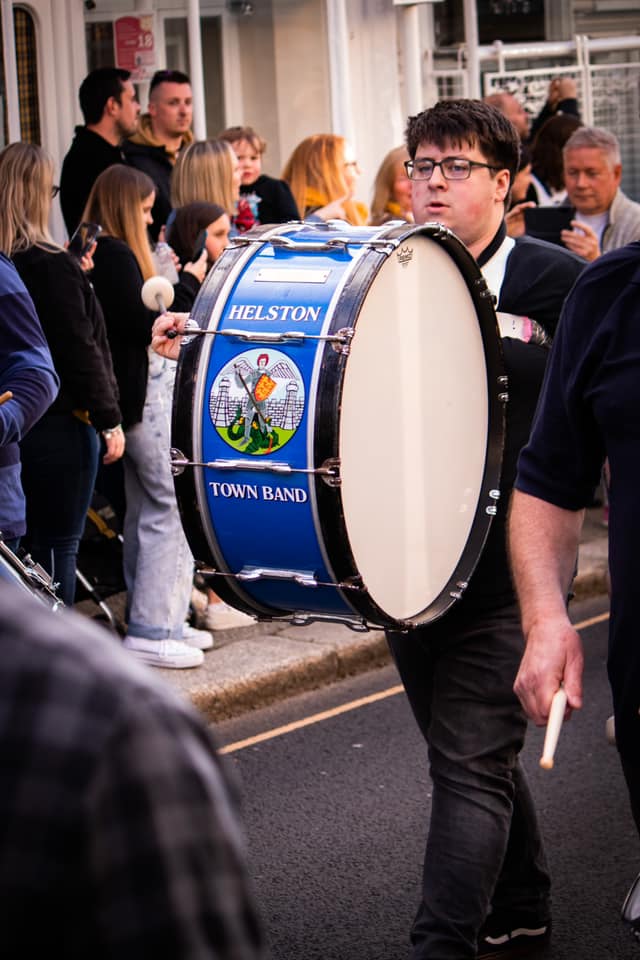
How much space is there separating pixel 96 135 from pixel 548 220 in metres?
2.37

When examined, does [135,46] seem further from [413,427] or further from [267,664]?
[413,427]

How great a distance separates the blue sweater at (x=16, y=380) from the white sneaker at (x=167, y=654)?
5.00ft

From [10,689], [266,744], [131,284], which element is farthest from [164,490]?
[10,689]

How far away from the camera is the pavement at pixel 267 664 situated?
614cm

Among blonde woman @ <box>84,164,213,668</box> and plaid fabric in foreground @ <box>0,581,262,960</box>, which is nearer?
plaid fabric in foreground @ <box>0,581,262,960</box>

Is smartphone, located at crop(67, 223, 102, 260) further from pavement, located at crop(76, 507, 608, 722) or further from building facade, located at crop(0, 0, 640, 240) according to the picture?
building facade, located at crop(0, 0, 640, 240)

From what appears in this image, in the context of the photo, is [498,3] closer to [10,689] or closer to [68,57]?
[68,57]

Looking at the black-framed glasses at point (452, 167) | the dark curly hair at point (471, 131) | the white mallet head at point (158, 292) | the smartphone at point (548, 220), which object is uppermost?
the dark curly hair at point (471, 131)

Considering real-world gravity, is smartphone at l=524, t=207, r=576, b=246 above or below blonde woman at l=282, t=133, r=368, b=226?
below

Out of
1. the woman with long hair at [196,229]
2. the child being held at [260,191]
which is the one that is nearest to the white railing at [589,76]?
the child being held at [260,191]

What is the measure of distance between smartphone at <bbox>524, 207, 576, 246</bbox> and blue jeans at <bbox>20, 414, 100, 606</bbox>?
329cm

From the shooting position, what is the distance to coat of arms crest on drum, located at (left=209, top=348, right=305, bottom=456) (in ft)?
11.2

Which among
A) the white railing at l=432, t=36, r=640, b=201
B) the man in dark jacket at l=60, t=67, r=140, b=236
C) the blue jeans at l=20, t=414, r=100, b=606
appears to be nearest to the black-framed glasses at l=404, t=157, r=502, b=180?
the blue jeans at l=20, t=414, r=100, b=606

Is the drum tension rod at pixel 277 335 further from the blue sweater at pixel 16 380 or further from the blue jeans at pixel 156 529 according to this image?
the blue jeans at pixel 156 529
